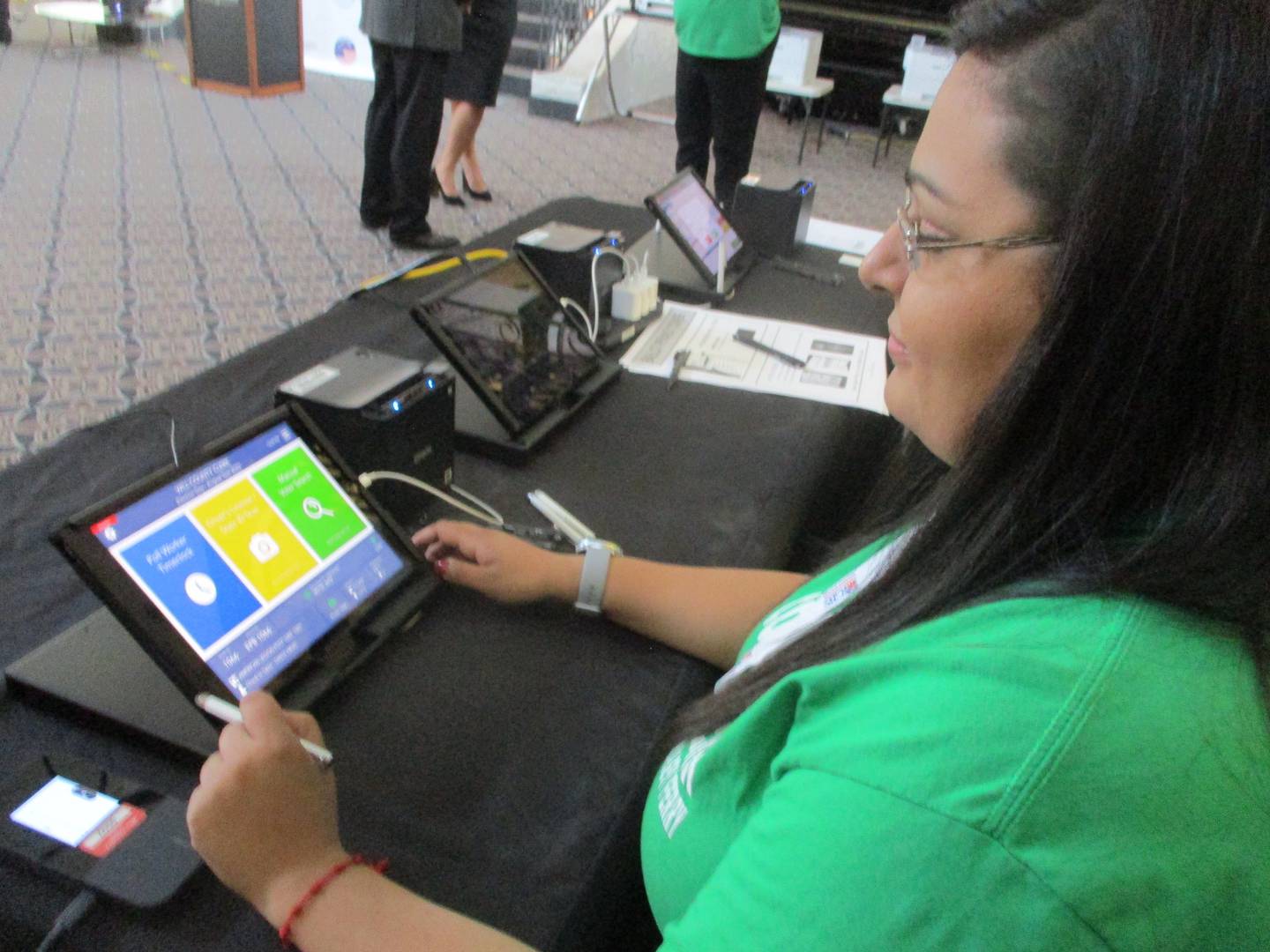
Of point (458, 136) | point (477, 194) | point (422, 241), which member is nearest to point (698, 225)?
point (422, 241)

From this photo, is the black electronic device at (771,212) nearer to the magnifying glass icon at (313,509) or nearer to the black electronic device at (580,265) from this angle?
the black electronic device at (580,265)

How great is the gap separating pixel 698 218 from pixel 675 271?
11 centimetres

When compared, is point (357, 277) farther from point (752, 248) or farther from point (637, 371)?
point (637, 371)

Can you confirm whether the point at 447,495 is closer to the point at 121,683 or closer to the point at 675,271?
the point at 121,683

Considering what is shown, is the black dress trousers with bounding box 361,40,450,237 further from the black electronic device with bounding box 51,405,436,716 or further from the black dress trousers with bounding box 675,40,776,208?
the black electronic device with bounding box 51,405,436,716

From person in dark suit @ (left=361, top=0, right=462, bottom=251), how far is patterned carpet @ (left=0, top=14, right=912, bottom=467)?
179mm

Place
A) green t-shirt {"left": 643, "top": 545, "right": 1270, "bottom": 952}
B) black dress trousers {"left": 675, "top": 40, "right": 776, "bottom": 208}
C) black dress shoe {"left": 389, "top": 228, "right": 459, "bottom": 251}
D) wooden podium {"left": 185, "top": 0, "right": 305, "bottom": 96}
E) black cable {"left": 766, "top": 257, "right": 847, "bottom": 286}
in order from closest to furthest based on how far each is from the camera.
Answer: green t-shirt {"left": 643, "top": 545, "right": 1270, "bottom": 952}, black cable {"left": 766, "top": 257, "right": 847, "bottom": 286}, black dress trousers {"left": 675, "top": 40, "right": 776, "bottom": 208}, black dress shoe {"left": 389, "top": 228, "right": 459, "bottom": 251}, wooden podium {"left": 185, "top": 0, "right": 305, "bottom": 96}

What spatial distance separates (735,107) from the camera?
2.92 meters

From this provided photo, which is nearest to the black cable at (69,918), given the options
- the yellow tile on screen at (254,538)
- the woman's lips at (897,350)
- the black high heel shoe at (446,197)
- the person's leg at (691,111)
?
the yellow tile on screen at (254,538)

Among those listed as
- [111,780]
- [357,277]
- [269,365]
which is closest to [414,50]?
[357,277]

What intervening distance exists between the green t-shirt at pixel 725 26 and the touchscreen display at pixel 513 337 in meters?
1.90

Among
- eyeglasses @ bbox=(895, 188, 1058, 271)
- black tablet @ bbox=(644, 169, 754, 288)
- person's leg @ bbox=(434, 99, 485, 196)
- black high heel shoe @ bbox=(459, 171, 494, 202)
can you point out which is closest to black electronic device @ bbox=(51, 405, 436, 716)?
eyeglasses @ bbox=(895, 188, 1058, 271)

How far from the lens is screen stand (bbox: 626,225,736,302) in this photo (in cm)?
168

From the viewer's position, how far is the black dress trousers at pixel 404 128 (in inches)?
113
